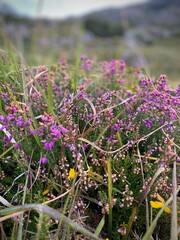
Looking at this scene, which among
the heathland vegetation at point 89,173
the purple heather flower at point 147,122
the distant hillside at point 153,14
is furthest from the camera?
the distant hillside at point 153,14

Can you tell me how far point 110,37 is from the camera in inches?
1715

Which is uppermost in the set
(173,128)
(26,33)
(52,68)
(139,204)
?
(26,33)

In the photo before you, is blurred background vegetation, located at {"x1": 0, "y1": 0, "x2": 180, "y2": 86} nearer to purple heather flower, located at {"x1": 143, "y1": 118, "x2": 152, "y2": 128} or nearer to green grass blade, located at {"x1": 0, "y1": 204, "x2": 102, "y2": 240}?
purple heather flower, located at {"x1": 143, "y1": 118, "x2": 152, "y2": 128}

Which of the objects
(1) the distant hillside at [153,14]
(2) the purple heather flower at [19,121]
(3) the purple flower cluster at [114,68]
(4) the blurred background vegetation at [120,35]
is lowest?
(2) the purple heather flower at [19,121]

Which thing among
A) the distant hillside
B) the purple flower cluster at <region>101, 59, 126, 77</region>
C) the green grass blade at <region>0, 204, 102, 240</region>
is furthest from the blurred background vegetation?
the green grass blade at <region>0, 204, 102, 240</region>

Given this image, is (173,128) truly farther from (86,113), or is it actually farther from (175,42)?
(175,42)

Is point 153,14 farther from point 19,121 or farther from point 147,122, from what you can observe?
→ point 19,121

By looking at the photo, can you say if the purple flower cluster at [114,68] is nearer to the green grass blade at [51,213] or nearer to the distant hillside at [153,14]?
the green grass blade at [51,213]

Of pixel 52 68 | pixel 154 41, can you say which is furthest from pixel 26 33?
pixel 52 68

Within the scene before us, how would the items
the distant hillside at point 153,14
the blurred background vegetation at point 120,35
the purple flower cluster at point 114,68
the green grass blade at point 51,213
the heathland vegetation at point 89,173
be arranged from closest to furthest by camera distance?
the green grass blade at point 51,213 → the heathland vegetation at point 89,173 → the purple flower cluster at point 114,68 → the blurred background vegetation at point 120,35 → the distant hillside at point 153,14

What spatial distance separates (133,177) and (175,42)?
45.2m

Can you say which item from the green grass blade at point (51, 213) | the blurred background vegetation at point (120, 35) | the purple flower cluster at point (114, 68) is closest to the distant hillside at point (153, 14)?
the blurred background vegetation at point (120, 35)

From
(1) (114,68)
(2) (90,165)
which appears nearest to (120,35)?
(1) (114,68)

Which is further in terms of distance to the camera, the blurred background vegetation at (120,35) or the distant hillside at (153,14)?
the distant hillside at (153,14)
